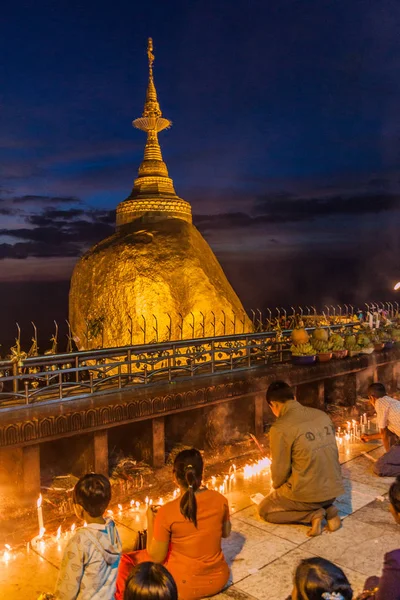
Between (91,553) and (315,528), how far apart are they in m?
2.63

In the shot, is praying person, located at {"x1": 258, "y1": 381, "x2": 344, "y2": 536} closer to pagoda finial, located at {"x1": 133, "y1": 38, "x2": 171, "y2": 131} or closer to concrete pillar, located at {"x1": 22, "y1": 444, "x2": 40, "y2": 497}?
concrete pillar, located at {"x1": 22, "y1": 444, "x2": 40, "y2": 497}

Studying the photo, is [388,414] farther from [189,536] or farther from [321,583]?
[321,583]

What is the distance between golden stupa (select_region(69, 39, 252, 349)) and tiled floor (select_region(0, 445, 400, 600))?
23.5ft

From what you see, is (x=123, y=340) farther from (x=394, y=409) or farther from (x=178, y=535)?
(x=178, y=535)

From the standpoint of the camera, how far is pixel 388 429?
709 centimetres

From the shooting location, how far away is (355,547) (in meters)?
4.88

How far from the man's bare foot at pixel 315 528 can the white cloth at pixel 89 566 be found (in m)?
2.38

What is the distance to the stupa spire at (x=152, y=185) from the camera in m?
15.1

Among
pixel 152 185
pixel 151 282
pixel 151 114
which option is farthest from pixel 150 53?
pixel 151 282

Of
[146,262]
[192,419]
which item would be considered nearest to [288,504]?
[192,419]

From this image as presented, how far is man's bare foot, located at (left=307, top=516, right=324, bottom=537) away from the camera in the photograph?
5117 mm

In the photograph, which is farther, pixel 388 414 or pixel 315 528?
pixel 388 414

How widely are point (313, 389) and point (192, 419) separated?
9.45 ft

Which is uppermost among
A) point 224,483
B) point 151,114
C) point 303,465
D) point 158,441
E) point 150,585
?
point 151,114
